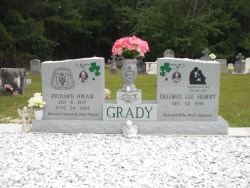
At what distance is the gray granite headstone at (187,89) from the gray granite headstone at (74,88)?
1005 mm

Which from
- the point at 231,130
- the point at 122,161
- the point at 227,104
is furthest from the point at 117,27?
the point at 122,161

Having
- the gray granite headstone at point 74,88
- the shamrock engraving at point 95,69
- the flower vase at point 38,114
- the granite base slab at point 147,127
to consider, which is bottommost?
the granite base slab at point 147,127

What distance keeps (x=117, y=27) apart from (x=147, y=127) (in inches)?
963

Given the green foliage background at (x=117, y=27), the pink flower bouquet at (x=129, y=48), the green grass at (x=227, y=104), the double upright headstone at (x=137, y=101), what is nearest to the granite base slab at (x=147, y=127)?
the double upright headstone at (x=137, y=101)

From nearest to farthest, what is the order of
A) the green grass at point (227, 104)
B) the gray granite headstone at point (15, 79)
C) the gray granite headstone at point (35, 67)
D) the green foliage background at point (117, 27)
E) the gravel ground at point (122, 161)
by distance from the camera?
the gravel ground at point (122, 161), the green grass at point (227, 104), the gray granite headstone at point (15, 79), the gray granite headstone at point (35, 67), the green foliage background at point (117, 27)

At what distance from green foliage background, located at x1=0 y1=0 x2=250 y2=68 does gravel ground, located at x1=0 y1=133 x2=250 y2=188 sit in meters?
14.3

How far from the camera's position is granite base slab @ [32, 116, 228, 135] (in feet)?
15.0

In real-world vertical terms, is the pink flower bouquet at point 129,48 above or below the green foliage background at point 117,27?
below

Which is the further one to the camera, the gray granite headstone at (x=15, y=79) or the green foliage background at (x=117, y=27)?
the green foliage background at (x=117, y=27)

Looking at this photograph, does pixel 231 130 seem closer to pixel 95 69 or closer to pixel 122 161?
pixel 122 161

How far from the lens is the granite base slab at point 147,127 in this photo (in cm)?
458

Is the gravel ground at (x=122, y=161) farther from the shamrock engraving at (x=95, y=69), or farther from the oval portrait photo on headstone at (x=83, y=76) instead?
the shamrock engraving at (x=95, y=69)

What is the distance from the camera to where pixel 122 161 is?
343 cm

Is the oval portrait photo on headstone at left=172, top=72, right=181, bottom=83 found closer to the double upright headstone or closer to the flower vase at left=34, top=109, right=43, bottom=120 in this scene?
the double upright headstone
